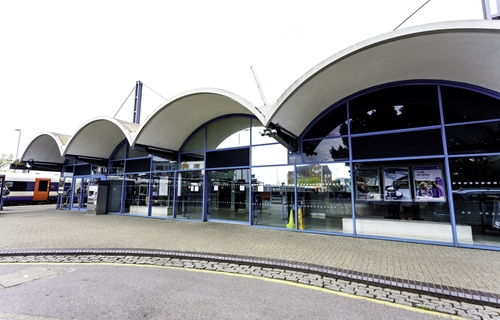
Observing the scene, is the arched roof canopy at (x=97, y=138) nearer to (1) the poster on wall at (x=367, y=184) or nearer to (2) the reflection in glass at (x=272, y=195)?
(2) the reflection in glass at (x=272, y=195)

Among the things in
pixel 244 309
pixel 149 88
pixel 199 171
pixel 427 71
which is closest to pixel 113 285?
pixel 244 309

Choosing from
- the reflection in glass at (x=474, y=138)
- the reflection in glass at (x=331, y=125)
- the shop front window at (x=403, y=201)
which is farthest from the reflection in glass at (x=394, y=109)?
the shop front window at (x=403, y=201)

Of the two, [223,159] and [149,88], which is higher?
[149,88]

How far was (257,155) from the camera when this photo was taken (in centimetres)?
1025

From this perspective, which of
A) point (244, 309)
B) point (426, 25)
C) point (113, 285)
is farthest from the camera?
point (426, 25)

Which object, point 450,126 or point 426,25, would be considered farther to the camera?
point 450,126

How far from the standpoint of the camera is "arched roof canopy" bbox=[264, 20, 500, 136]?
5.52 metres

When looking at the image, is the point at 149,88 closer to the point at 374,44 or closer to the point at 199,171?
the point at 199,171

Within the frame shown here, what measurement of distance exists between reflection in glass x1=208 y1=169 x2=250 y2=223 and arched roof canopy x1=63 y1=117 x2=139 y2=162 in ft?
16.2

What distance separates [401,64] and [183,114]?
8225 millimetres

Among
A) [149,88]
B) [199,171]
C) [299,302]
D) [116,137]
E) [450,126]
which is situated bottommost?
[299,302]

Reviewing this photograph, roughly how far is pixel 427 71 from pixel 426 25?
77.2 inches

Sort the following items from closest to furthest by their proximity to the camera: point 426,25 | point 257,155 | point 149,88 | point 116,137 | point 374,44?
point 426,25 → point 374,44 → point 257,155 → point 116,137 → point 149,88

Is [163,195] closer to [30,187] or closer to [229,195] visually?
[229,195]
